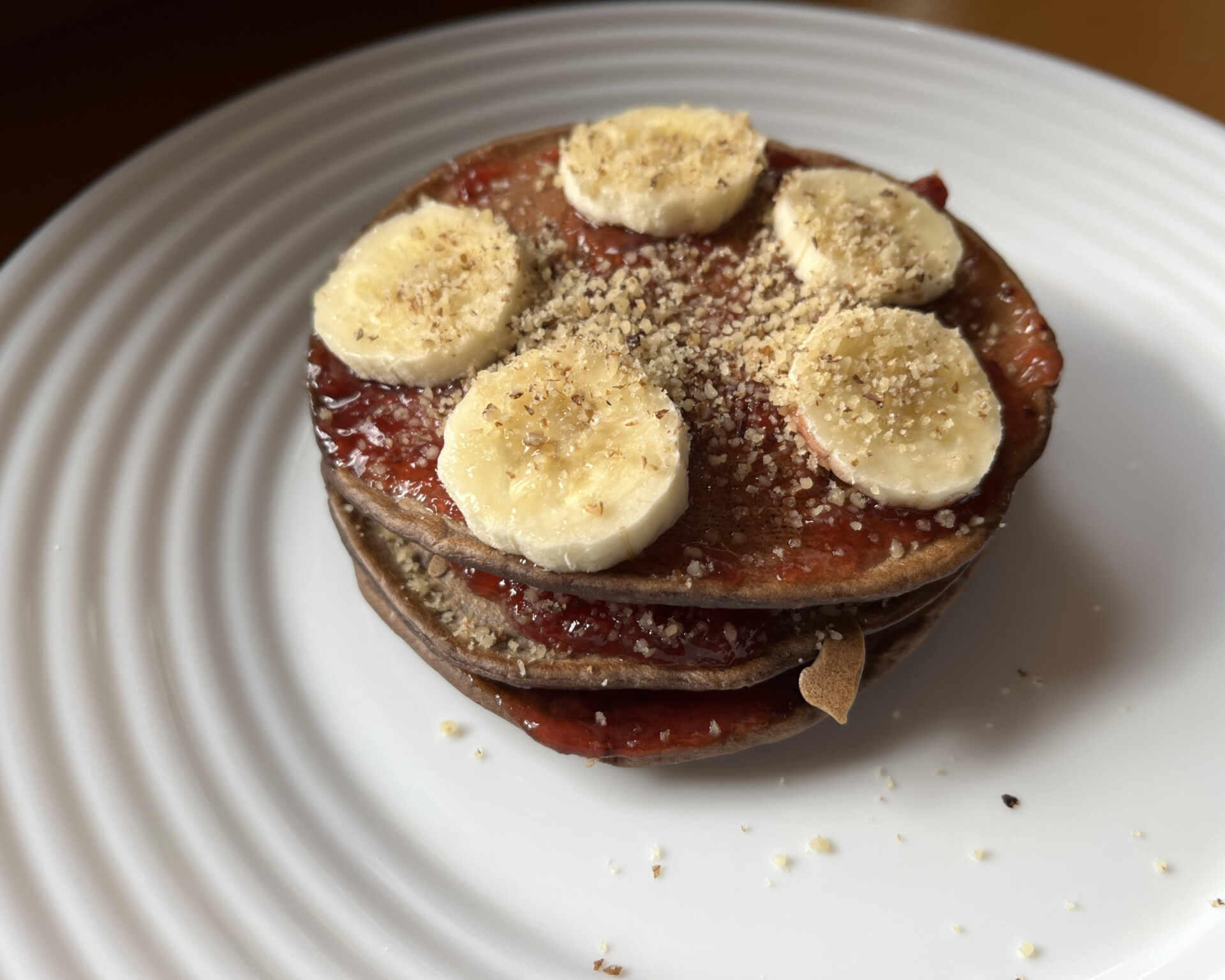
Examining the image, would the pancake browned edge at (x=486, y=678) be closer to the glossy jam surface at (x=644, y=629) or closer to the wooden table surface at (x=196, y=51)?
the glossy jam surface at (x=644, y=629)

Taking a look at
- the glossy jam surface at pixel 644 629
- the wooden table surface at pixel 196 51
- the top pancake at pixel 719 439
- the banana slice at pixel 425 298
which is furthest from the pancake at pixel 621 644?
the wooden table surface at pixel 196 51

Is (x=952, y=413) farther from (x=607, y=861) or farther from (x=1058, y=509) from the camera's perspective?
(x=607, y=861)

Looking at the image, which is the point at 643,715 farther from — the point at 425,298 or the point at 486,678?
the point at 425,298

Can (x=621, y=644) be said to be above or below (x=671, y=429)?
below

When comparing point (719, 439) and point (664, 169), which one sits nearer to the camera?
point (719, 439)

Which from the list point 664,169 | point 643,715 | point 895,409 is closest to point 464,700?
point 643,715

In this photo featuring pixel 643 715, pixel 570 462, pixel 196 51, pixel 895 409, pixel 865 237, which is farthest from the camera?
pixel 196 51
